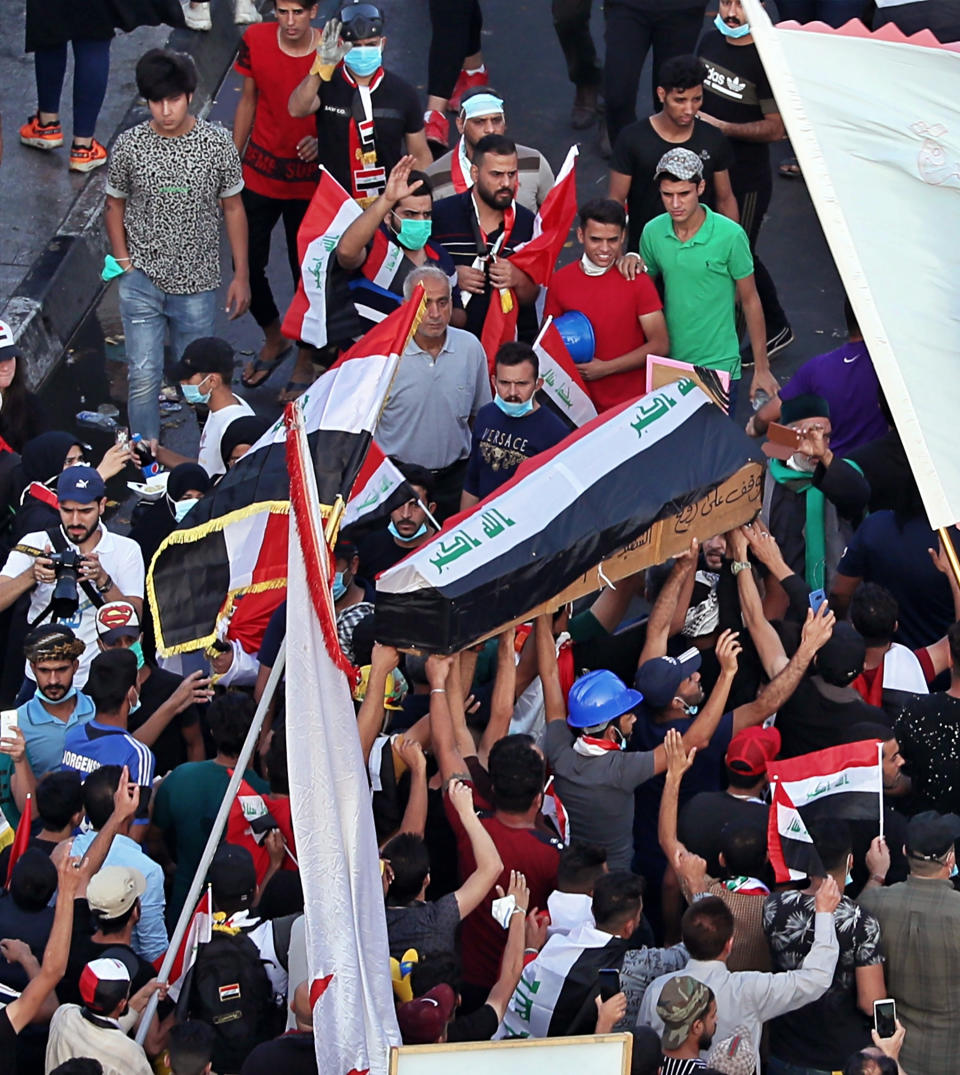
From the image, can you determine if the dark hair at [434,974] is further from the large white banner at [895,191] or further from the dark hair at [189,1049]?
the large white banner at [895,191]

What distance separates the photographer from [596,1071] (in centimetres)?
485

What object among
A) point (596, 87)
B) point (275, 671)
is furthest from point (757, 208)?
point (275, 671)

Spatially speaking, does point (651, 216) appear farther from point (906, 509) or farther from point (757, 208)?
point (906, 509)

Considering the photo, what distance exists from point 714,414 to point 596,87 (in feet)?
18.4

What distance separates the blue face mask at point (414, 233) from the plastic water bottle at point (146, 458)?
1553mm

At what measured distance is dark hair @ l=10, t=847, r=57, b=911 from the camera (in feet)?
19.4

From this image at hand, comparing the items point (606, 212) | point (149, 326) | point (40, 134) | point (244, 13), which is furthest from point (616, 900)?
point (244, 13)

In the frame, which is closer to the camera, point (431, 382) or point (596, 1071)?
point (596, 1071)

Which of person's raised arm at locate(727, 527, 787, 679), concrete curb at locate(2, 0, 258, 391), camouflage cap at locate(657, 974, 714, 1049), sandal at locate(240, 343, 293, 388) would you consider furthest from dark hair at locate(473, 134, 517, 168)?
camouflage cap at locate(657, 974, 714, 1049)

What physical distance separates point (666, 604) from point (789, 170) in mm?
5728

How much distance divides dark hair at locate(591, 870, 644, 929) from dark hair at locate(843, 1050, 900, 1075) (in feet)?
2.76

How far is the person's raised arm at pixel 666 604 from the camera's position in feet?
23.4

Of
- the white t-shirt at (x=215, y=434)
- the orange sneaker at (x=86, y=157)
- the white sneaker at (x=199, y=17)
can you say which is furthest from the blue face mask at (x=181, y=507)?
the white sneaker at (x=199, y=17)

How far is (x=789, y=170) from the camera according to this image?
12.1 metres
